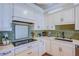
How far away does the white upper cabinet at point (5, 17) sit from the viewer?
1179 mm

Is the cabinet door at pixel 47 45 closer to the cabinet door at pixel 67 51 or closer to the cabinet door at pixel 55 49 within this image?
the cabinet door at pixel 55 49

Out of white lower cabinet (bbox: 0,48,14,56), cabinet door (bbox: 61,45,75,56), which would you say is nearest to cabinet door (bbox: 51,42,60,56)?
cabinet door (bbox: 61,45,75,56)

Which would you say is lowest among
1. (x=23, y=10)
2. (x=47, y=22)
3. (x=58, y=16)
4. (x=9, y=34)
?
(x=9, y=34)

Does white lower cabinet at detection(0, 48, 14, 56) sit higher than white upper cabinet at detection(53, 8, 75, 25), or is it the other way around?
white upper cabinet at detection(53, 8, 75, 25)

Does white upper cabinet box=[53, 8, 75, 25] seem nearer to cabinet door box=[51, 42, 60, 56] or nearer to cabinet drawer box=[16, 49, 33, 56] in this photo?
cabinet door box=[51, 42, 60, 56]

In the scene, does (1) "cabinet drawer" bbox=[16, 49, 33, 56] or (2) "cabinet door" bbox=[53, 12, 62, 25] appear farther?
(2) "cabinet door" bbox=[53, 12, 62, 25]

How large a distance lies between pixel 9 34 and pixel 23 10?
1.56ft

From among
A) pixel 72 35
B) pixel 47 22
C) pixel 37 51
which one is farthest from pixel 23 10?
pixel 72 35

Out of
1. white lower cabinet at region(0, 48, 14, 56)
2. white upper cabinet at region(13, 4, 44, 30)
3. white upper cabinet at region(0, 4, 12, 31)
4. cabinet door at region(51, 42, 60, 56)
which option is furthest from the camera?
cabinet door at region(51, 42, 60, 56)

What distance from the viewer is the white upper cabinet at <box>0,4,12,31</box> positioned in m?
1.18

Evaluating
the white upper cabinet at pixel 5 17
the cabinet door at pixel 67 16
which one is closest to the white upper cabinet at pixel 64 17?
the cabinet door at pixel 67 16

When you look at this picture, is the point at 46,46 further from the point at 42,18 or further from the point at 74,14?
the point at 74,14

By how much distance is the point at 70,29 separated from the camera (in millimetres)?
1524

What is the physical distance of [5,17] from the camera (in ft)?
3.97
